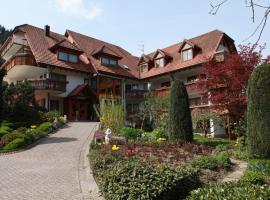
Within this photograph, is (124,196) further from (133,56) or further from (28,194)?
(133,56)

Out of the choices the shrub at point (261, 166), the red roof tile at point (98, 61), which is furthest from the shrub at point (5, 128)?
the shrub at point (261, 166)

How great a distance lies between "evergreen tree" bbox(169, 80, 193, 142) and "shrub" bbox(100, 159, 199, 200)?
857 centimetres

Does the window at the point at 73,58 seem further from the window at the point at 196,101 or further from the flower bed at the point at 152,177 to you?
the flower bed at the point at 152,177

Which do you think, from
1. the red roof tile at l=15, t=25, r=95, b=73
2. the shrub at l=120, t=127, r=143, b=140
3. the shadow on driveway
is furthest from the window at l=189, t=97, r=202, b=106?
the shadow on driveway

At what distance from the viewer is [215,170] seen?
37.4 ft

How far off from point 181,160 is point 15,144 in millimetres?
9112

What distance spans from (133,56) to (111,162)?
35727 millimetres

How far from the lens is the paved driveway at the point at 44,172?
30.9 ft

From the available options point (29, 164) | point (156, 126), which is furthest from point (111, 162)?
point (156, 126)

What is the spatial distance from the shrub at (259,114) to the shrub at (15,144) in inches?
449

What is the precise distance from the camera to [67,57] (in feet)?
111

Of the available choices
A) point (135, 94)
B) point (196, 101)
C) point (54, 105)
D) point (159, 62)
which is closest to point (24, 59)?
point (54, 105)

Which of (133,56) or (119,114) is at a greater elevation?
(133,56)

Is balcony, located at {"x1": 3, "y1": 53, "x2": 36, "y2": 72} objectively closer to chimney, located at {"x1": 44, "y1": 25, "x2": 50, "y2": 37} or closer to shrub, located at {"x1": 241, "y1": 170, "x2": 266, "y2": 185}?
chimney, located at {"x1": 44, "y1": 25, "x2": 50, "y2": 37}
